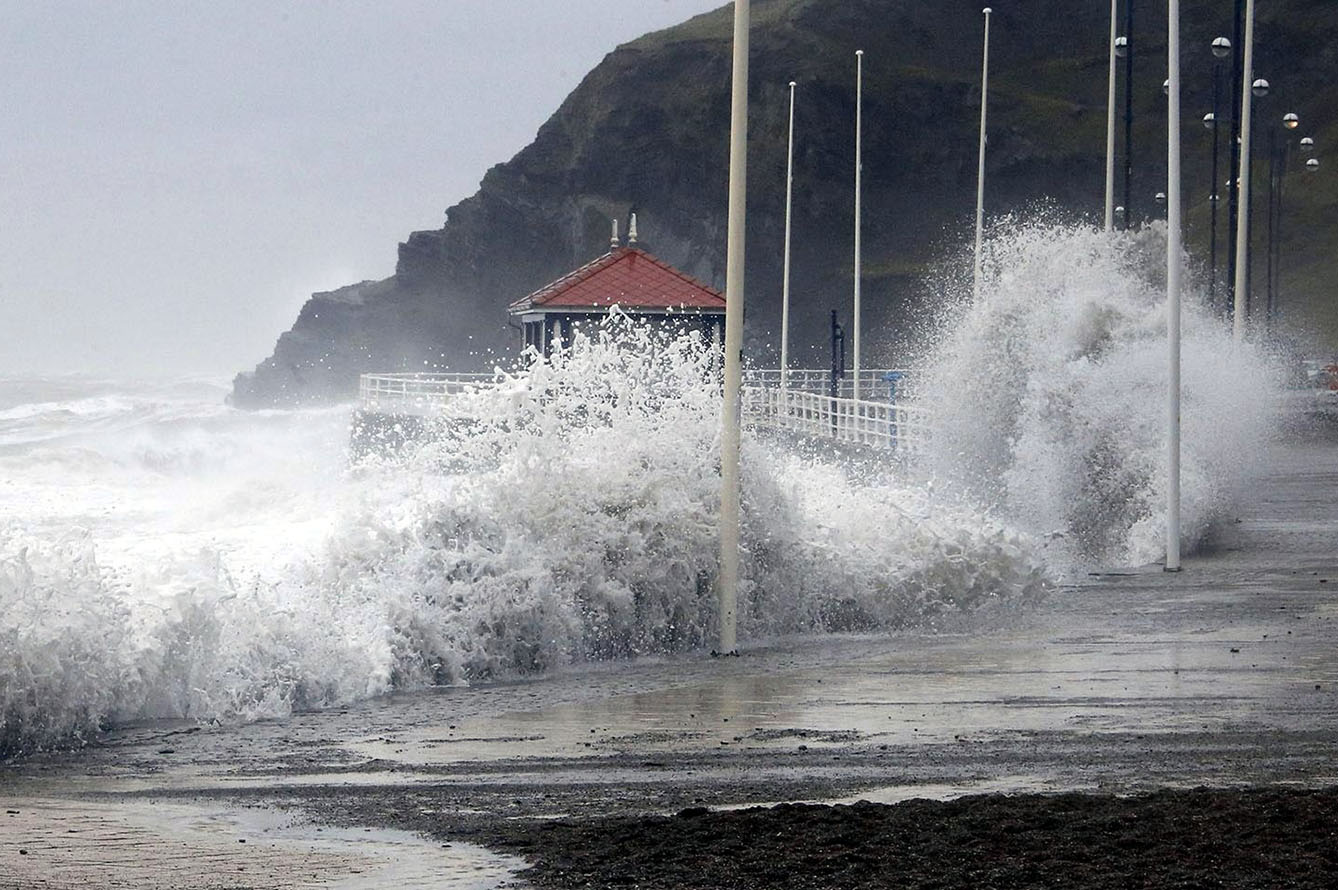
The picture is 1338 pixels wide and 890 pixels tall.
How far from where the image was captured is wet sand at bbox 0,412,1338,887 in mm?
7508

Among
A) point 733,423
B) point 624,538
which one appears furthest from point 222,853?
point 624,538

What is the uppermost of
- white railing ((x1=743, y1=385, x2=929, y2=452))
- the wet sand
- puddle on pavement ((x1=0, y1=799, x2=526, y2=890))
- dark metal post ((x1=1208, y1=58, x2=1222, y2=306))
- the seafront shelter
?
dark metal post ((x1=1208, y1=58, x2=1222, y2=306))

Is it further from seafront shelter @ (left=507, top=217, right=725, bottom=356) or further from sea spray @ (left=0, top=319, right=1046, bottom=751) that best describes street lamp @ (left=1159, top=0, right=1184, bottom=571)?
seafront shelter @ (left=507, top=217, right=725, bottom=356)

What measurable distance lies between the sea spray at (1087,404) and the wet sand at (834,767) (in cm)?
810

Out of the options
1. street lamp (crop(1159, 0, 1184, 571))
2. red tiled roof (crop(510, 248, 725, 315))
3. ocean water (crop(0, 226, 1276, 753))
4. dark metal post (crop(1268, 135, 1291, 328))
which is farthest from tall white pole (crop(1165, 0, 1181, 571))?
dark metal post (crop(1268, 135, 1291, 328))

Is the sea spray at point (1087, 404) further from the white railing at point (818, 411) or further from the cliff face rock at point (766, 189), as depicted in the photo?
the cliff face rock at point (766, 189)

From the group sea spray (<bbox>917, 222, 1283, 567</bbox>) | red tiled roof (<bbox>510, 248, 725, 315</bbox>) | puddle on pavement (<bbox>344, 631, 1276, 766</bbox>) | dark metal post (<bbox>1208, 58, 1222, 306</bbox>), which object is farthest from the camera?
dark metal post (<bbox>1208, 58, 1222, 306</bbox>)

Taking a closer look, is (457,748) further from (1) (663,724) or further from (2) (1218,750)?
(2) (1218,750)

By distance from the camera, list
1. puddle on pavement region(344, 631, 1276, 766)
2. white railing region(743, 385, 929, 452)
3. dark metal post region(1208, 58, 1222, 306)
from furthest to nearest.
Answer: dark metal post region(1208, 58, 1222, 306), white railing region(743, 385, 929, 452), puddle on pavement region(344, 631, 1276, 766)

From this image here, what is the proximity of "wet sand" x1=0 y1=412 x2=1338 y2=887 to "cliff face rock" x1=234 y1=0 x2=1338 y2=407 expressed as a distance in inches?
3747

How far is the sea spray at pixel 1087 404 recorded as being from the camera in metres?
24.3

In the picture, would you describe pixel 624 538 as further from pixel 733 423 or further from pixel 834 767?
pixel 834 767

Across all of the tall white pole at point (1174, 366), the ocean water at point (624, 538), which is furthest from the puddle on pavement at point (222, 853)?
the tall white pole at point (1174, 366)

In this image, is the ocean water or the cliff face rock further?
the cliff face rock
